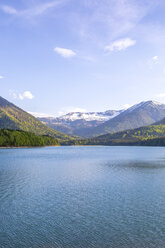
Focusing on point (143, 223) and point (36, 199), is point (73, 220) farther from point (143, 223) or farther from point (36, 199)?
point (36, 199)

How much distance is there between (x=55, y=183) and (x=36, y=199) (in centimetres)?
1502

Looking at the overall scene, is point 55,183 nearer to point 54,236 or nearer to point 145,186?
point 145,186

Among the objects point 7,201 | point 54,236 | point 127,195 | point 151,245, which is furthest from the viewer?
point 127,195

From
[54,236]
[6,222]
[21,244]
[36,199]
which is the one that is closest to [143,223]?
[54,236]

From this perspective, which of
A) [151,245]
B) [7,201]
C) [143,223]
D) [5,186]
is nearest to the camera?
[151,245]

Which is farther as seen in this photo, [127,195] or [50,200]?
[127,195]

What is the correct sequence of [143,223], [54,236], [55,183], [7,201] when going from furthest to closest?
[55,183] < [7,201] < [143,223] < [54,236]

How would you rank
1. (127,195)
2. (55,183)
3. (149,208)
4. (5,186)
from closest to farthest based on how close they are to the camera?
(149,208) < (127,195) < (5,186) < (55,183)

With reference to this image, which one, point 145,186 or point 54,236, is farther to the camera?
point 145,186

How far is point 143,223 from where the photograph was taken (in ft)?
92.7

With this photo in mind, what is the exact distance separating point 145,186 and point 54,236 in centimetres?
3257

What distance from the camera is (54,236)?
2414 centimetres

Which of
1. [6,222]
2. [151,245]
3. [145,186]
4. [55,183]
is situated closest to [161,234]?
[151,245]

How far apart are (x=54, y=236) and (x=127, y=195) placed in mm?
21744
